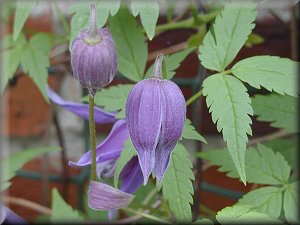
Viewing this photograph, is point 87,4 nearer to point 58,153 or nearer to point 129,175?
point 129,175

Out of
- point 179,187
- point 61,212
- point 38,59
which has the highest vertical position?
point 38,59

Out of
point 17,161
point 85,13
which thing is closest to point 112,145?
point 85,13

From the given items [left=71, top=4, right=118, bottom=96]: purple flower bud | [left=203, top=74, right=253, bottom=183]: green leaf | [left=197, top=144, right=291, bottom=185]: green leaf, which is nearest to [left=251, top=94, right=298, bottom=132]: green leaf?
[left=197, top=144, right=291, bottom=185]: green leaf

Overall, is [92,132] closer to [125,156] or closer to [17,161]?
[125,156]

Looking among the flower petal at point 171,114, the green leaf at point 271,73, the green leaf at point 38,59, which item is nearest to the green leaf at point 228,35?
the green leaf at point 271,73

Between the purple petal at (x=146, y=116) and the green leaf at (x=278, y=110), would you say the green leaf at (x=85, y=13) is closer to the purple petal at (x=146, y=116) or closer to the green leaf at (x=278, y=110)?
the purple petal at (x=146, y=116)

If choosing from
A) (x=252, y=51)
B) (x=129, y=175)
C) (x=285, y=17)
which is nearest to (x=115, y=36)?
(x=129, y=175)
